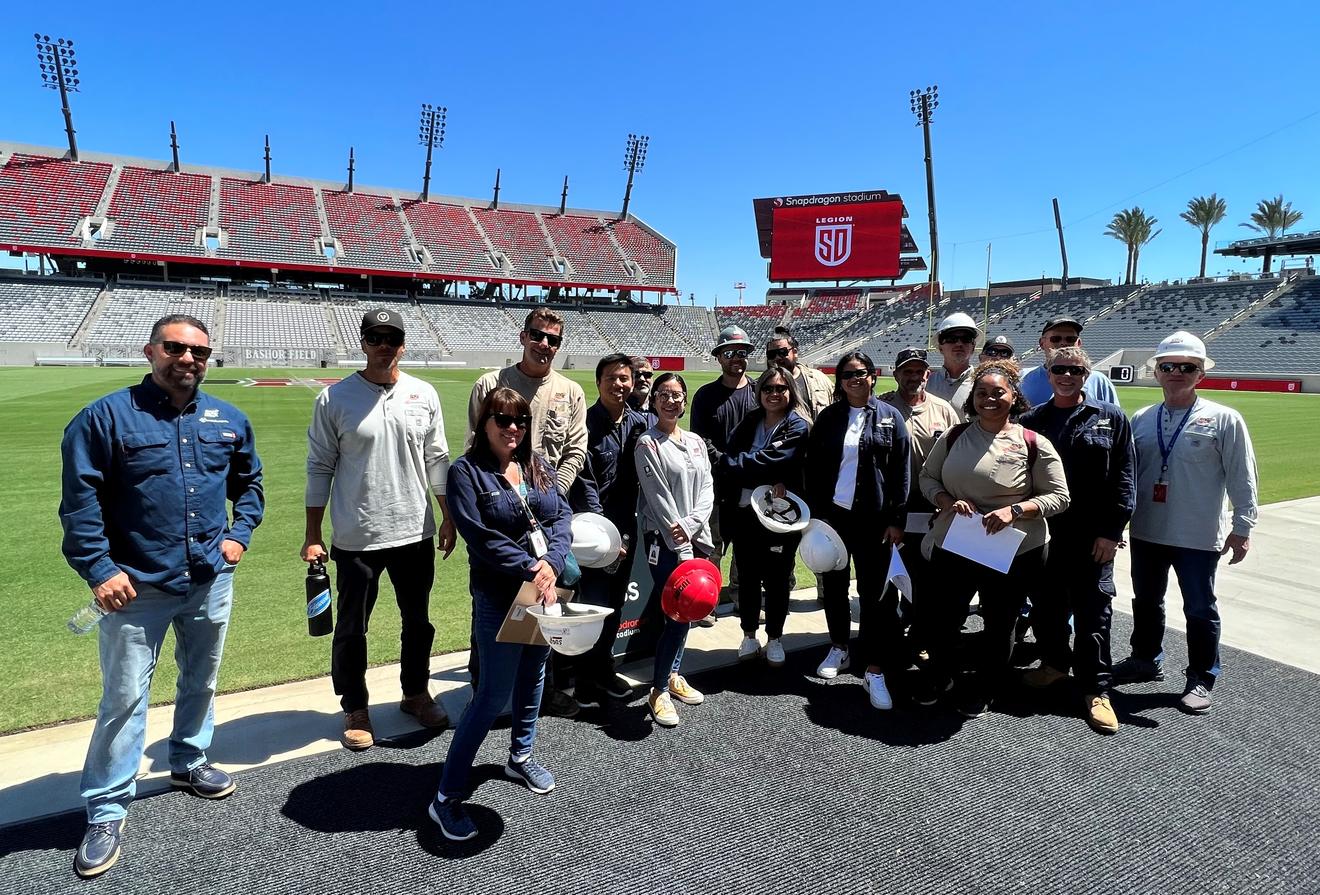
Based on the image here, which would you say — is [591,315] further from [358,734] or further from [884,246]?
[358,734]

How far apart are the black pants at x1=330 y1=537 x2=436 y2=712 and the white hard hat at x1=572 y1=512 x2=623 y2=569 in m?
0.79

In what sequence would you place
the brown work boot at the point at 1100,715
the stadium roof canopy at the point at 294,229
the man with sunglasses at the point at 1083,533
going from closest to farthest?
the brown work boot at the point at 1100,715 → the man with sunglasses at the point at 1083,533 → the stadium roof canopy at the point at 294,229

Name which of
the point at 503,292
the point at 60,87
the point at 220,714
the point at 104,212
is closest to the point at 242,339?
the point at 104,212

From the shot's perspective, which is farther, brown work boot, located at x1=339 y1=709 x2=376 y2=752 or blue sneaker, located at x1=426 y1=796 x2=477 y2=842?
brown work boot, located at x1=339 y1=709 x2=376 y2=752

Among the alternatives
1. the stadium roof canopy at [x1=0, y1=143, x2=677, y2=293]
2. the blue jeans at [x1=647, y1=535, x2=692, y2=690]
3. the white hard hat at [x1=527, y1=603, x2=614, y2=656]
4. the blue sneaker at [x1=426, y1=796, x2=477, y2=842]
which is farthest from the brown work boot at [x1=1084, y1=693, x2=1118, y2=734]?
the stadium roof canopy at [x1=0, y1=143, x2=677, y2=293]

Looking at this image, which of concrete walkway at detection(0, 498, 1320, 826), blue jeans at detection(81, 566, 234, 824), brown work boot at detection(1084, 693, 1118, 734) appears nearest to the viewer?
blue jeans at detection(81, 566, 234, 824)

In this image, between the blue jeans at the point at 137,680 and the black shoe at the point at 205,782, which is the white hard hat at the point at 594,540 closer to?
the blue jeans at the point at 137,680

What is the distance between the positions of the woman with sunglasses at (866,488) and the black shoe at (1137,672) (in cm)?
145

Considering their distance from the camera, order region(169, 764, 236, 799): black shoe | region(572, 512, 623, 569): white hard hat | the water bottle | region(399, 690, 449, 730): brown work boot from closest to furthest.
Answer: region(169, 764, 236, 799): black shoe → the water bottle → region(572, 512, 623, 569): white hard hat → region(399, 690, 449, 730): brown work boot

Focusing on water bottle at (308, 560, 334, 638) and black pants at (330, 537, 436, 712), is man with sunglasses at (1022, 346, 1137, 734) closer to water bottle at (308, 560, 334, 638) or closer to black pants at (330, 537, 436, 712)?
black pants at (330, 537, 436, 712)

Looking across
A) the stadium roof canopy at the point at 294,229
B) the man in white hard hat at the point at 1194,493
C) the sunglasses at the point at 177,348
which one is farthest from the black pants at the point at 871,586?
the stadium roof canopy at the point at 294,229

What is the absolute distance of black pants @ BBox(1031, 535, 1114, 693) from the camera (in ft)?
12.8

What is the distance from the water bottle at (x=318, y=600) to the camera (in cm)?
326

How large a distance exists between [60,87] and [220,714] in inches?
2793
